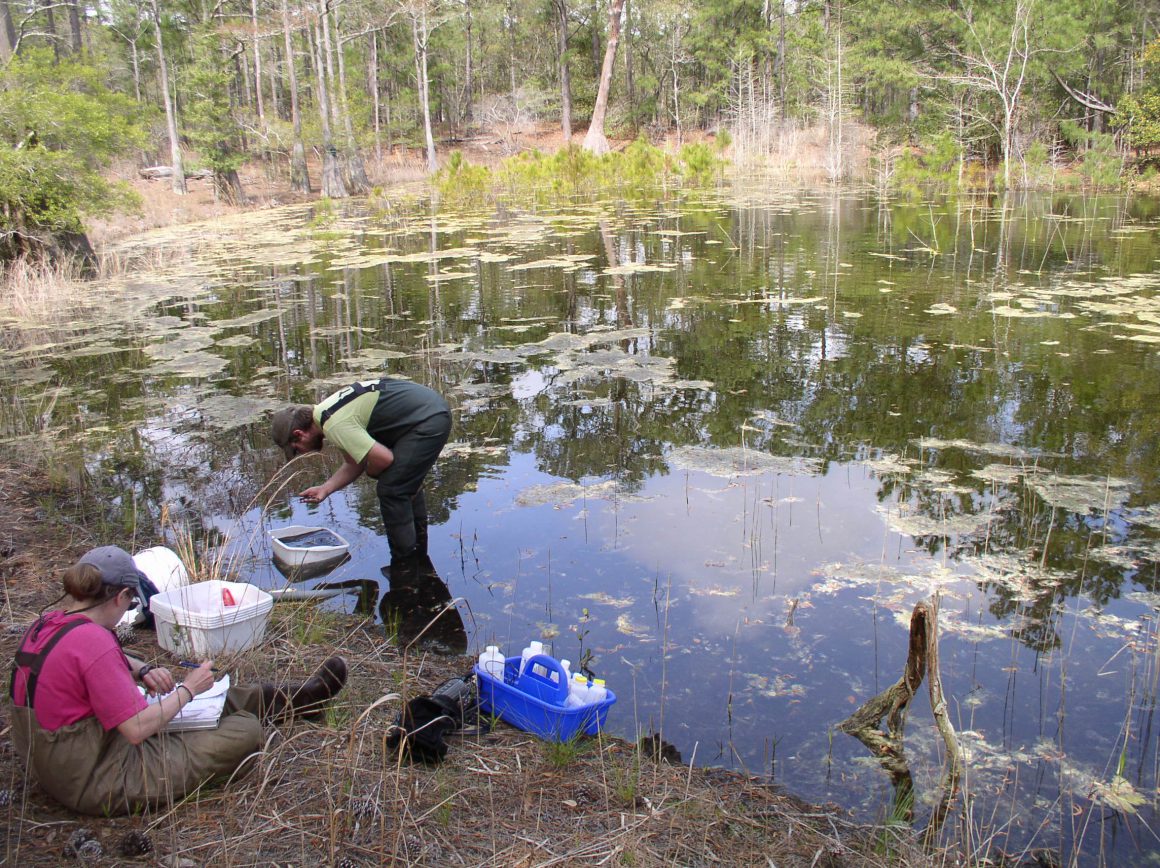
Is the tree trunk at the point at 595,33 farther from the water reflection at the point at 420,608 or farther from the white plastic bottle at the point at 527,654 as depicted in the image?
the white plastic bottle at the point at 527,654

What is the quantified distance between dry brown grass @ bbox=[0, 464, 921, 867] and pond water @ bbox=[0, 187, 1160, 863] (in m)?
0.26

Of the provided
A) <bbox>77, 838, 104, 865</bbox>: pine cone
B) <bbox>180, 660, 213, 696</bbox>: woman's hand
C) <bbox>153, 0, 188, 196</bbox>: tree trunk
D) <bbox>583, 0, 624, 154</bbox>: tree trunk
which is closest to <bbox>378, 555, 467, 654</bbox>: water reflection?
<bbox>180, 660, 213, 696</bbox>: woman's hand

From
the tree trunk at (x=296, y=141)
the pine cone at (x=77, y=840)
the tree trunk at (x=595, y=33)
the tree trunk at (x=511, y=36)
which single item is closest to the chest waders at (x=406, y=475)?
the pine cone at (x=77, y=840)

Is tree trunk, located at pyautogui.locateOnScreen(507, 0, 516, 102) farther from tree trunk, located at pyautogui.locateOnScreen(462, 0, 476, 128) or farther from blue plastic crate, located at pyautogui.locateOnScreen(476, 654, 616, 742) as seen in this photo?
blue plastic crate, located at pyautogui.locateOnScreen(476, 654, 616, 742)

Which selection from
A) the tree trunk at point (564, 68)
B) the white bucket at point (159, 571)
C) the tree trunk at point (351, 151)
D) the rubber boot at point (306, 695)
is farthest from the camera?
the tree trunk at point (564, 68)

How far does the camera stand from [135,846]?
2.30 metres

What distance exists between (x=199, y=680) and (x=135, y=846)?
1.53 feet

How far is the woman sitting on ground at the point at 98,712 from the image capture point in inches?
94.4

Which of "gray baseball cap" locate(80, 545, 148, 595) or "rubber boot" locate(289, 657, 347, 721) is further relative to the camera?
"rubber boot" locate(289, 657, 347, 721)

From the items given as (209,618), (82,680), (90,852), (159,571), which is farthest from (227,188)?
(90,852)

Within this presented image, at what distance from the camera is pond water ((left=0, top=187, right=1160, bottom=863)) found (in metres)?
3.10

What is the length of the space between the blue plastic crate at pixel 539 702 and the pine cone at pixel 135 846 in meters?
1.14

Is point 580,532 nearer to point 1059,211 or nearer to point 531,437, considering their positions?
point 531,437

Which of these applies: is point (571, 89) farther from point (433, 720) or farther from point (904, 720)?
point (433, 720)
